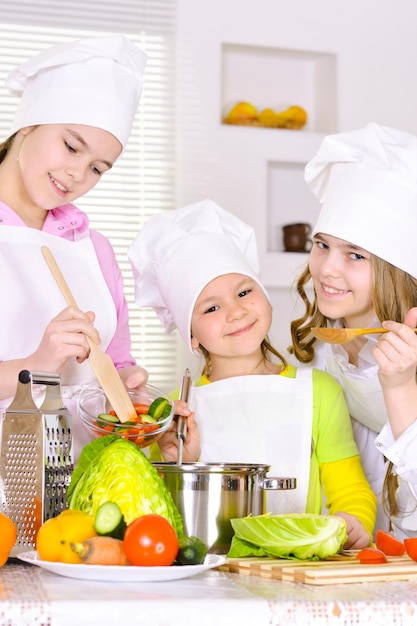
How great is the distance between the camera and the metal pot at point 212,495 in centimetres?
123

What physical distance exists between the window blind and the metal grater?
2.14m

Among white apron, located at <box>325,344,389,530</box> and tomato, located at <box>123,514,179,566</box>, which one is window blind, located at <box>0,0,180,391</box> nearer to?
white apron, located at <box>325,344,389,530</box>

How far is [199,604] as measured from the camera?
90cm

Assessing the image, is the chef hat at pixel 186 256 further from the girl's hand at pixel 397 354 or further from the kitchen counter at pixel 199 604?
the kitchen counter at pixel 199 604

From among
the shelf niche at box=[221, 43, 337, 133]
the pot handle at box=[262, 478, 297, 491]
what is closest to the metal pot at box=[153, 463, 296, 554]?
the pot handle at box=[262, 478, 297, 491]

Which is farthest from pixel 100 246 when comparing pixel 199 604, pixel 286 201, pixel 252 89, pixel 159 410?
pixel 252 89

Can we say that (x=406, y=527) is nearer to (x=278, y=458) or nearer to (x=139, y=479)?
(x=278, y=458)

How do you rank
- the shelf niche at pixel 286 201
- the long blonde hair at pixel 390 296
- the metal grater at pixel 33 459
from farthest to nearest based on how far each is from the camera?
1. the shelf niche at pixel 286 201
2. the long blonde hair at pixel 390 296
3. the metal grater at pixel 33 459

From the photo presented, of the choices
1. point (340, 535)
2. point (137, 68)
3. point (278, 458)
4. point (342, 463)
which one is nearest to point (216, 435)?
point (278, 458)

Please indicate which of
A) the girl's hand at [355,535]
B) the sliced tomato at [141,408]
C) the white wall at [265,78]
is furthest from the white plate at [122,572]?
the white wall at [265,78]

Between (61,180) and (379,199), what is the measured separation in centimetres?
65

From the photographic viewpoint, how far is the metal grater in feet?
3.98

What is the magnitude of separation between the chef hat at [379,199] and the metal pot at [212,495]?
0.68m

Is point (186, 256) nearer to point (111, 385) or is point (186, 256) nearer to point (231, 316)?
point (231, 316)
